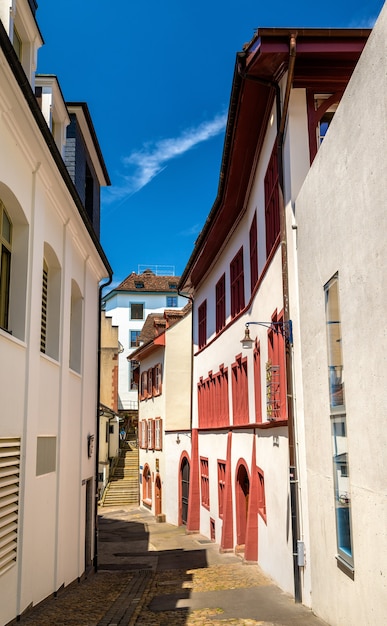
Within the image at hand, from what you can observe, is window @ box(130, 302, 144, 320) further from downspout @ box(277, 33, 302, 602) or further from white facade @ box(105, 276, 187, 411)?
downspout @ box(277, 33, 302, 602)

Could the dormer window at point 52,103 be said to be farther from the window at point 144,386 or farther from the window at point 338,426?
the window at point 144,386

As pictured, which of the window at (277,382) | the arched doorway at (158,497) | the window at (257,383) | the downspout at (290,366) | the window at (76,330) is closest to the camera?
the downspout at (290,366)

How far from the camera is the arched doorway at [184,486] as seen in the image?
94.3ft

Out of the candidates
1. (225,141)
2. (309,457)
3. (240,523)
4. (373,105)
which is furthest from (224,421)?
(373,105)

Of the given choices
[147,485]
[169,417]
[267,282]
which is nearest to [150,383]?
[169,417]

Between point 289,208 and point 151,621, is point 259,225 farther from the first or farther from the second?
point 151,621

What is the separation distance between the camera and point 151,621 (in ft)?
31.7

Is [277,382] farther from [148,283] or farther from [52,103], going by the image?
[148,283]

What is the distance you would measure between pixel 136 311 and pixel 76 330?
5135 centimetres

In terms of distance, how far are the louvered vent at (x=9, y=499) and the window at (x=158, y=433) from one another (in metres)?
23.8

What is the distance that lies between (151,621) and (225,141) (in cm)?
980

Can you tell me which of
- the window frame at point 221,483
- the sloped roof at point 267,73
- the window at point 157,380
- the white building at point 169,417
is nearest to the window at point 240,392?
the window frame at point 221,483

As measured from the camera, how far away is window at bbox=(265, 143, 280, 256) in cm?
1276

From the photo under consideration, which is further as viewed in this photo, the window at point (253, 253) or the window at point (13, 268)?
the window at point (253, 253)
